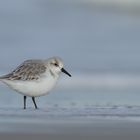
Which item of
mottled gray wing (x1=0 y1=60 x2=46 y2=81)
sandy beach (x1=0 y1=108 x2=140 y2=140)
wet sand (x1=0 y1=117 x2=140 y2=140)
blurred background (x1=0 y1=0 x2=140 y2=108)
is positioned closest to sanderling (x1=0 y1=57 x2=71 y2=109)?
mottled gray wing (x1=0 y1=60 x2=46 y2=81)

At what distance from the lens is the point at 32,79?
34.2 feet

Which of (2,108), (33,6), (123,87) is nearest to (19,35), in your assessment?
(33,6)

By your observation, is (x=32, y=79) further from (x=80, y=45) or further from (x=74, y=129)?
(x=80, y=45)

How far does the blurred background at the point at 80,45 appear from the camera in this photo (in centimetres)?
1133

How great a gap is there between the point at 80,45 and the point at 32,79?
654 centimetres

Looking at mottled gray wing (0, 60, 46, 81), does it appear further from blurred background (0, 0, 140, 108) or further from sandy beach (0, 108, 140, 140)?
sandy beach (0, 108, 140, 140)

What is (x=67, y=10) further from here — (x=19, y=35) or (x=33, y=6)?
(x=19, y=35)

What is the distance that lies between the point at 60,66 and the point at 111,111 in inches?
62.6

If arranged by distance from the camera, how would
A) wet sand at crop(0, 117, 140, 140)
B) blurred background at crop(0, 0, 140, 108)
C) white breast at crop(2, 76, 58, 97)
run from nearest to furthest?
1. wet sand at crop(0, 117, 140, 140)
2. white breast at crop(2, 76, 58, 97)
3. blurred background at crop(0, 0, 140, 108)

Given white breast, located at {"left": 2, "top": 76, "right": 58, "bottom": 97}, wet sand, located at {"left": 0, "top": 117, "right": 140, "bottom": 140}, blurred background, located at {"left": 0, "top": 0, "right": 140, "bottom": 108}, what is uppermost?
blurred background, located at {"left": 0, "top": 0, "right": 140, "bottom": 108}

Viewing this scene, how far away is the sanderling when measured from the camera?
1036 centimetres

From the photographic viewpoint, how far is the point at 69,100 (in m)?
10.8

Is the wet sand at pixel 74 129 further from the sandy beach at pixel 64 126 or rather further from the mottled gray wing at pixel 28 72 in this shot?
the mottled gray wing at pixel 28 72

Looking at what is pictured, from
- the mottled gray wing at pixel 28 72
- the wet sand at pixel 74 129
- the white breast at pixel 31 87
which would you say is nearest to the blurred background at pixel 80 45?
the white breast at pixel 31 87
